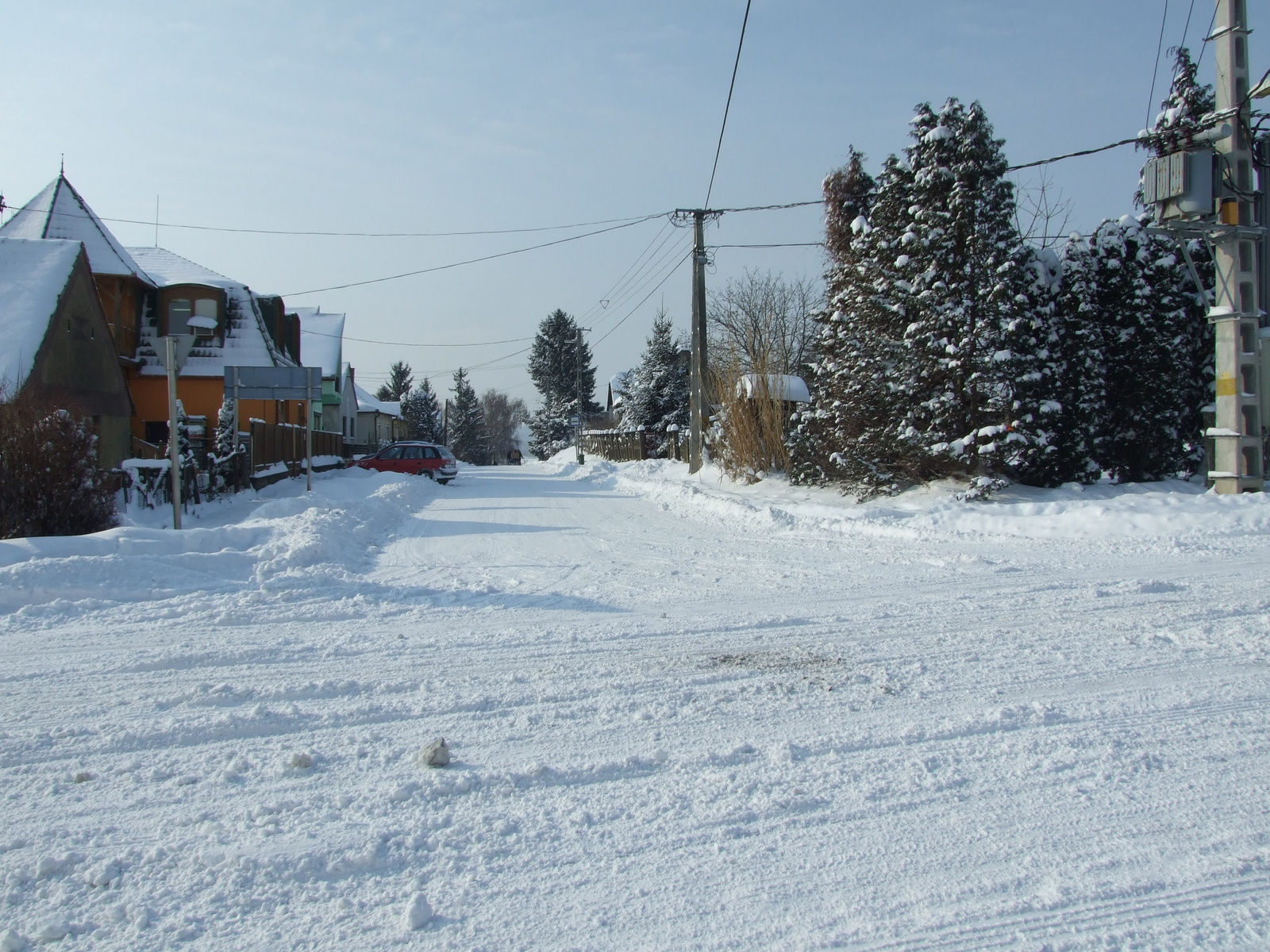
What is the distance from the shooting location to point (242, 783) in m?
3.92

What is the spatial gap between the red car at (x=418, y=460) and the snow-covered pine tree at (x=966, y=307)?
66.0 feet

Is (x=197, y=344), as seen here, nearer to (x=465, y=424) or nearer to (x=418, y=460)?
(x=418, y=460)

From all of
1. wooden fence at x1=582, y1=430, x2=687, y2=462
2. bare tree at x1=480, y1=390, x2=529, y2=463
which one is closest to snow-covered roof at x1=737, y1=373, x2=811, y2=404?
wooden fence at x1=582, y1=430, x2=687, y2=462

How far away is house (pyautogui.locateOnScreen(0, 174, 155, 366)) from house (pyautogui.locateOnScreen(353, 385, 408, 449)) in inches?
1107

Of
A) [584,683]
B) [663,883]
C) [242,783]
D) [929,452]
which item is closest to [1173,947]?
[663,883]

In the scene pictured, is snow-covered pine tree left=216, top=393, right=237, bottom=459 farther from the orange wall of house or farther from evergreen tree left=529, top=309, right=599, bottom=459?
evergreen tree left=529, top=309, right=599, bottom=459

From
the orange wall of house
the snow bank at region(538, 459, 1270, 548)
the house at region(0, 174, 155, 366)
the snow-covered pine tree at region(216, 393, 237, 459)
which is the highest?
the house at region(0, 174, 155, 366)

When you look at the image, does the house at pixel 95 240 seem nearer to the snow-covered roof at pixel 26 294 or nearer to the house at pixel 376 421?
the snow-covered roof at pixel 26 294

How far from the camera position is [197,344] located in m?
29.2

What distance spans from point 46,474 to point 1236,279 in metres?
18.3

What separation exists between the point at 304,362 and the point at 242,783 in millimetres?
43398

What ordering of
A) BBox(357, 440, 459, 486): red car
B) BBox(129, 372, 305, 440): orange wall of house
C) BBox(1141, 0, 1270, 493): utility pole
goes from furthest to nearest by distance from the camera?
BBox(357, 440, 459, 486): red car, BBox(129, 372, 305, 440): orange wall of house, BBox(1141, 0, 1270, 493): utility pole

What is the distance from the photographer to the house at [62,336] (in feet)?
55.4

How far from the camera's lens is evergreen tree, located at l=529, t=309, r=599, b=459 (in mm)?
78875
